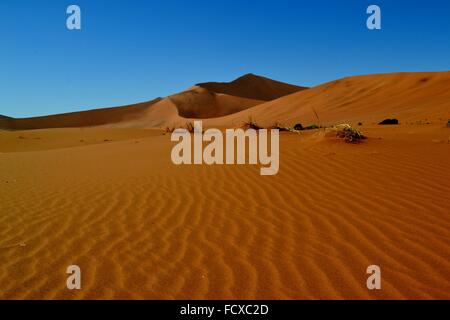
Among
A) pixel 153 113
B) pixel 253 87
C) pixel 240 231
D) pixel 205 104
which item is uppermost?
pixel 253 87

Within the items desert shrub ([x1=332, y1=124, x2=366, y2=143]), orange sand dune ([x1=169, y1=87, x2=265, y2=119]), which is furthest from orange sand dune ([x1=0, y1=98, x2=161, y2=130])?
desert shrub ([x1=332, y1=124, x2=366, y2=143])

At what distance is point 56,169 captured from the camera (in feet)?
30.7

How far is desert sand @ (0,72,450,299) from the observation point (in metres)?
3.15

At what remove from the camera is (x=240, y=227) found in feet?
14.3

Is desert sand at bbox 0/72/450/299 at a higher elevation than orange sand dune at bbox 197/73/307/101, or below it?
below

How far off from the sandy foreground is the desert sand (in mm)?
15

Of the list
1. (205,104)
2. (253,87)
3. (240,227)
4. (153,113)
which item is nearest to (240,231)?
(240,227)

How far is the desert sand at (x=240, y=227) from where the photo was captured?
315 cm

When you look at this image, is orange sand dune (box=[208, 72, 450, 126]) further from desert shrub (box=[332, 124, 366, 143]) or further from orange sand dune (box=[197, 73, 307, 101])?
orange sand dune (box=[197, 73, 307, 101])

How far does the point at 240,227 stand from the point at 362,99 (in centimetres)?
2662

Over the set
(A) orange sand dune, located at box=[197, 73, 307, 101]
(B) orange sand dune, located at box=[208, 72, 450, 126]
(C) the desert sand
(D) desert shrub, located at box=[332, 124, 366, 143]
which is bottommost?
(C) the desert sand

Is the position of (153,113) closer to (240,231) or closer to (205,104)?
(205,104)

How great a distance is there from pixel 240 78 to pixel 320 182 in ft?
226
